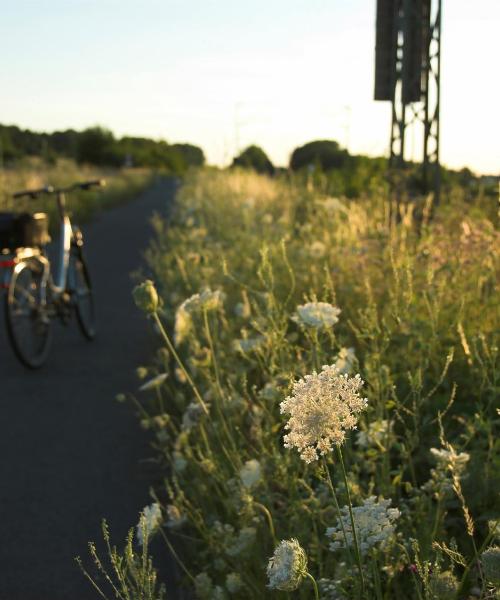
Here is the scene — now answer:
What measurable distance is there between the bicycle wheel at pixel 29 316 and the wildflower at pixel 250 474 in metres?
3.86

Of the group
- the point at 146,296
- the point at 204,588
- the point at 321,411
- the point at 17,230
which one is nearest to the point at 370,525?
the point at 321,411

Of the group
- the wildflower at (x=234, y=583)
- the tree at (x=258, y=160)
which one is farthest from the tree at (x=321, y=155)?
the wildflower at (x=234, y=583)

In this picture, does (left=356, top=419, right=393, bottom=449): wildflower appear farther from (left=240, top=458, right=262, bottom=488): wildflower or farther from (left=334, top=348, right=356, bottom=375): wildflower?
(left=240, top=458, right=262, bottom=488): wildflower

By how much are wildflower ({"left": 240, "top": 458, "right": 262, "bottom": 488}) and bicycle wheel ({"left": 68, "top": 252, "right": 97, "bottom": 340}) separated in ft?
16.0

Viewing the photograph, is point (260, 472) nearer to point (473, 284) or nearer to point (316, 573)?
point (316, 573)

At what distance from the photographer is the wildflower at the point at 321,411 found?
157 cm

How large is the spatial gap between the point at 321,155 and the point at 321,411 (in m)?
24.9

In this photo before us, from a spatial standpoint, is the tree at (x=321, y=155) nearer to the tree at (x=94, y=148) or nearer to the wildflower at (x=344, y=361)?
the wildflower at (x=344, y=361)

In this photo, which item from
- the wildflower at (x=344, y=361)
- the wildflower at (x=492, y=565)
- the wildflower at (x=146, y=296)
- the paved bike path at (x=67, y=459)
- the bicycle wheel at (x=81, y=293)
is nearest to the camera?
the wildflower at (x=492, y=565)

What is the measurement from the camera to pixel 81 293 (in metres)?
7.87

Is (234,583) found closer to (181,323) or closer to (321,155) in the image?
(181,323)

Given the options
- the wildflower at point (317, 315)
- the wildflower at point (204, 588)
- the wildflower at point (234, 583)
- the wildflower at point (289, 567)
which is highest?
the wildflower at point (317, 315)

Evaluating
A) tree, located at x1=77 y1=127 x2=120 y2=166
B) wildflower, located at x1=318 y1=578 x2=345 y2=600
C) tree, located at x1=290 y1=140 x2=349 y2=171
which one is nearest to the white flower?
wildflower, located at x1=318 y1=578 x2=345 y2=600

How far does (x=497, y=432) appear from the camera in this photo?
4.12 m
